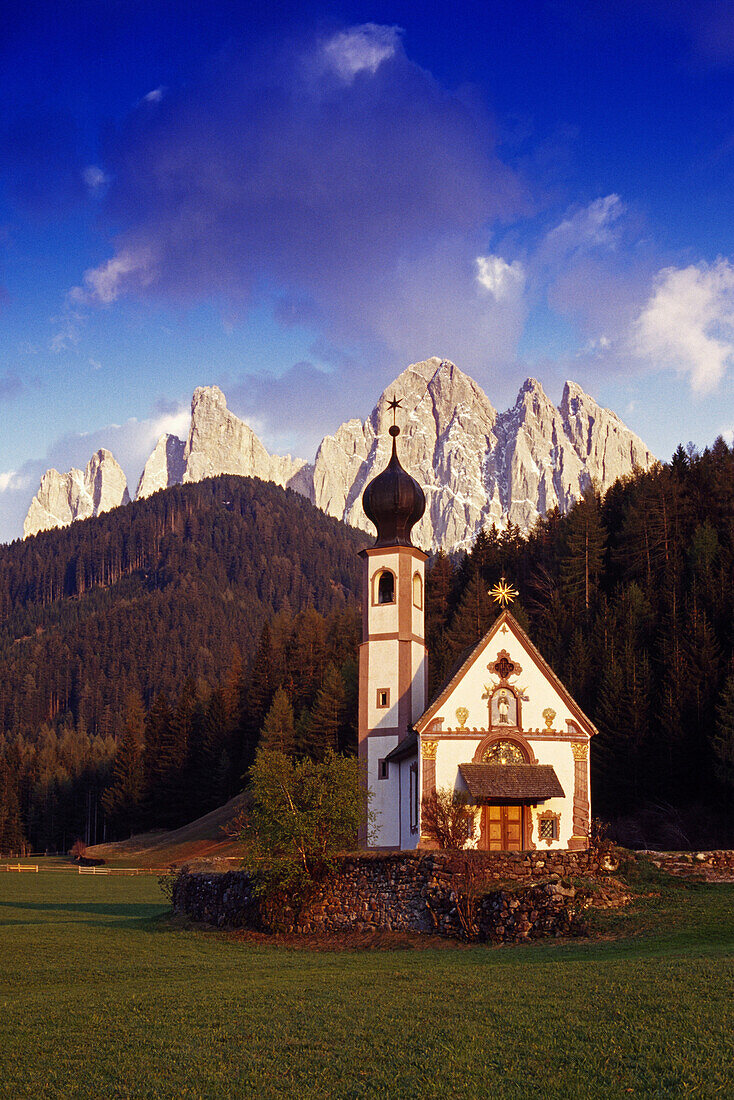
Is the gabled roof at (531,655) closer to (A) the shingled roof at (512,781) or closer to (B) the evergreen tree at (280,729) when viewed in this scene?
(A) the shingled roof at (512,781)

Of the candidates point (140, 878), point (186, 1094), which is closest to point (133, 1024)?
point (186, 1094)

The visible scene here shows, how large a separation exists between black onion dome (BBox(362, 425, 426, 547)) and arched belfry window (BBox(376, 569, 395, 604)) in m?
1.38

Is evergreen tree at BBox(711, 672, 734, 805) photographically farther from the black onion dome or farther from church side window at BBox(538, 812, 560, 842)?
the black onion dome

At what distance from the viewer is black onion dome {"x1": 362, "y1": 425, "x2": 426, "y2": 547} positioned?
43.2 metres

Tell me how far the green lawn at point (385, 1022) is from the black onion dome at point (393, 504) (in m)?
23.4

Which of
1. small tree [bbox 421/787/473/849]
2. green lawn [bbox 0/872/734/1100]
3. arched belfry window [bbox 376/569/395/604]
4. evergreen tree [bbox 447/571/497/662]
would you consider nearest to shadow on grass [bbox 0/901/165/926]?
small tree [bbox 421/787/473/849]

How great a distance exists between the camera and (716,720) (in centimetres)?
4888

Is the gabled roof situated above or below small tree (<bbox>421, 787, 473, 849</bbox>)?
above

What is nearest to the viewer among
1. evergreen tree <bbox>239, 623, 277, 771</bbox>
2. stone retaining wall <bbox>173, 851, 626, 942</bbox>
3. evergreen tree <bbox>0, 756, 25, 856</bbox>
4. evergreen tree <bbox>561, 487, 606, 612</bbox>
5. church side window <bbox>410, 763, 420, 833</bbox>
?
stone retaining wall <bbox>173, 851, 626, 942</bbox>

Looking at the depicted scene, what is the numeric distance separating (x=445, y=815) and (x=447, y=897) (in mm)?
8476

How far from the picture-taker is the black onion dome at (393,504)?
43.2 m

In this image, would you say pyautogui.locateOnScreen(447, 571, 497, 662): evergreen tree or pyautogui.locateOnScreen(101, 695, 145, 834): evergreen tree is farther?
pyautogui.locateOnScreen(101, 695, 145, 834): evergreen tree

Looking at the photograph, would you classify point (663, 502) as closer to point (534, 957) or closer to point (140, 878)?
point (140, 878)

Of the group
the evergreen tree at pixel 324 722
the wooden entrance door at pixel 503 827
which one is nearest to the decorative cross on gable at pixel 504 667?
the wooden entrance door at pixel 503 827
